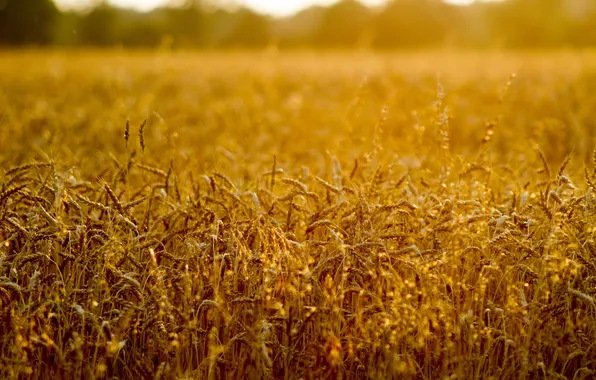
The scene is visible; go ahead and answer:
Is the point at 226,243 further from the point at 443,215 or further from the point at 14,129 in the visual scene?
the point at 14,129

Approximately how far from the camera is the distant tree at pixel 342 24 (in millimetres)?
48125

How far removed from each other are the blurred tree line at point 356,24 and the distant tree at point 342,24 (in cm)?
7

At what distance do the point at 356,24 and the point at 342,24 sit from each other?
4.58 ft

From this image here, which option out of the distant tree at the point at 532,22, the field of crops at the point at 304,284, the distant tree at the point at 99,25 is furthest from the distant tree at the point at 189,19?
the field of crops at the point at 304,284

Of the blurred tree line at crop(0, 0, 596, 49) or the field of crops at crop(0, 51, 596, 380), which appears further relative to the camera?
the blurred tree line at crop(0, 0, 596, 49)

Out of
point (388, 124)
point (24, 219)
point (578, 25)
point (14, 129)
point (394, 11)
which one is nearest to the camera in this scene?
point (24, 219)

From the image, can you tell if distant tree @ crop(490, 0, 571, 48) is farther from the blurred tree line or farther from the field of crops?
the field of crops

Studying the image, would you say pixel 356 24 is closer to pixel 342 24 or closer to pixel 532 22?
pixel 342 24

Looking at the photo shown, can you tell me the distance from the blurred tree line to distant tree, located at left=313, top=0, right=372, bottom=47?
0.23ft

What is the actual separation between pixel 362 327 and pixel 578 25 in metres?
45.5

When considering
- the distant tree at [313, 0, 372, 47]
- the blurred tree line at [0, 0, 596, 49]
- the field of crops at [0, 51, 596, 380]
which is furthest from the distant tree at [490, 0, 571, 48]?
the field of crops at [0, 51, 596, 380]

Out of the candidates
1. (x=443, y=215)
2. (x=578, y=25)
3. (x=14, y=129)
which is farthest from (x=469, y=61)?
(x=578, y=25)

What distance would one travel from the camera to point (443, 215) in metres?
3.38

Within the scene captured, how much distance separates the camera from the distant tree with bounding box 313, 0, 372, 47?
158 ft
